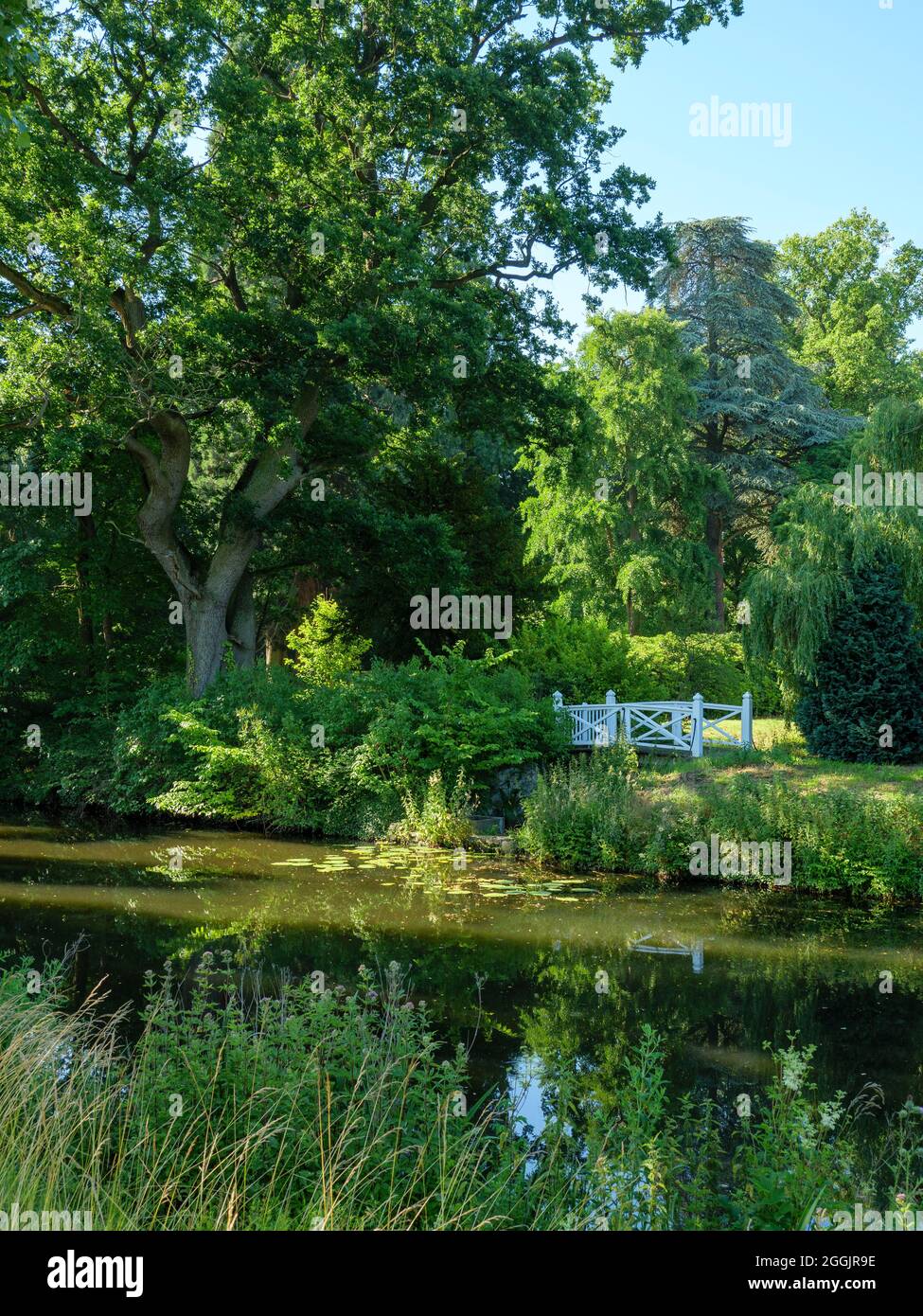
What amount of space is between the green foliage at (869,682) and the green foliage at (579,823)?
4.10 metres

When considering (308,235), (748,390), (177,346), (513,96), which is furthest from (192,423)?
(748,390)

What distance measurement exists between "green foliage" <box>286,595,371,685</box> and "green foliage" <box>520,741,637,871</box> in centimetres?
823

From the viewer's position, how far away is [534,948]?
1061 centimetres

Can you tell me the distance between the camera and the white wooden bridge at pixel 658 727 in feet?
58.1

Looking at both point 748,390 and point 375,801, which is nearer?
point 375,801

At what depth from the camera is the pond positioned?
7672mm

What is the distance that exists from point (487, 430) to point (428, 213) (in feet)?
13.6

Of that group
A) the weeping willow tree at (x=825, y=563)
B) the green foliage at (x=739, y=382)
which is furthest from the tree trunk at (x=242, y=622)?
the green foliage at (x=739, y=382)

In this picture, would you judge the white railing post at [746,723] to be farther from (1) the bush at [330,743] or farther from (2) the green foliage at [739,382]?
(2) the green foliage at [739,382]

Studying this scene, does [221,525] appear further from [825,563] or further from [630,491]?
[630,491]

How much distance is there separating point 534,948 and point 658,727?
8.06 metres
